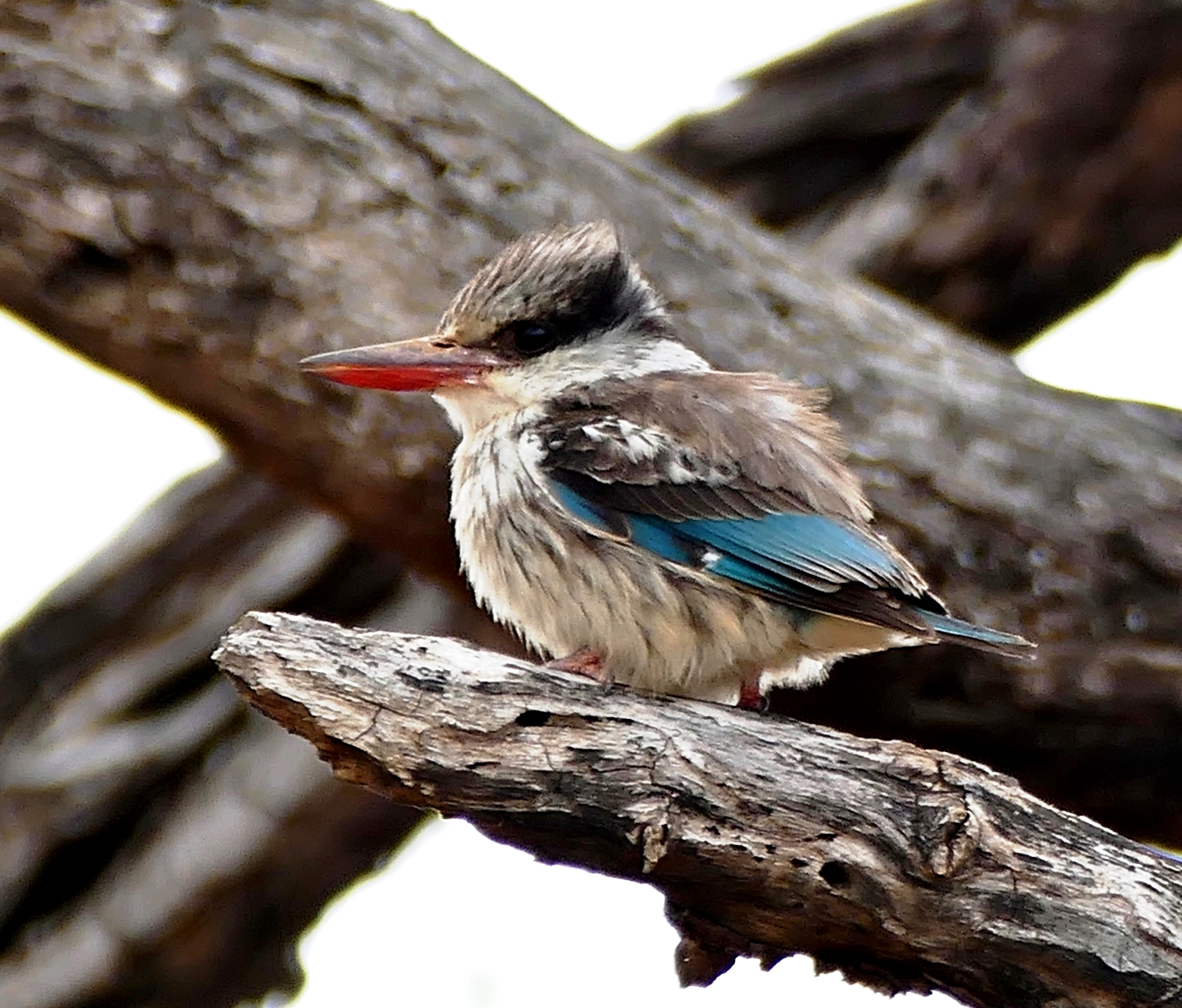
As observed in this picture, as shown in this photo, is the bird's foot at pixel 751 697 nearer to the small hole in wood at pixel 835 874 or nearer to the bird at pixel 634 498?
the bird at pixel 634 498

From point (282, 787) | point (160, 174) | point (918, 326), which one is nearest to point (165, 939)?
point (282, 787)

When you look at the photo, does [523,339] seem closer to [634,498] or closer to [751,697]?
[634,498]

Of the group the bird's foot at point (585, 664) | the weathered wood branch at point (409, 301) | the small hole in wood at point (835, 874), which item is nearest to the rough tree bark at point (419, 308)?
the weathered wood branch at point (409, 301)

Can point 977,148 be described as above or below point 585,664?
above

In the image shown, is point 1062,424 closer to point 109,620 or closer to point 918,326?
point 918,326

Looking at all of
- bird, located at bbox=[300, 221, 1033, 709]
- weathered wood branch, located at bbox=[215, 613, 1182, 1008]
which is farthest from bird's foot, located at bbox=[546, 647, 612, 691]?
weathered wood branch, located at bbox=[215, 613, 1182, 1008]

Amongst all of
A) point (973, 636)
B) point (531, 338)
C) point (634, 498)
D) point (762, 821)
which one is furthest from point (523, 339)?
point (762, 821)
